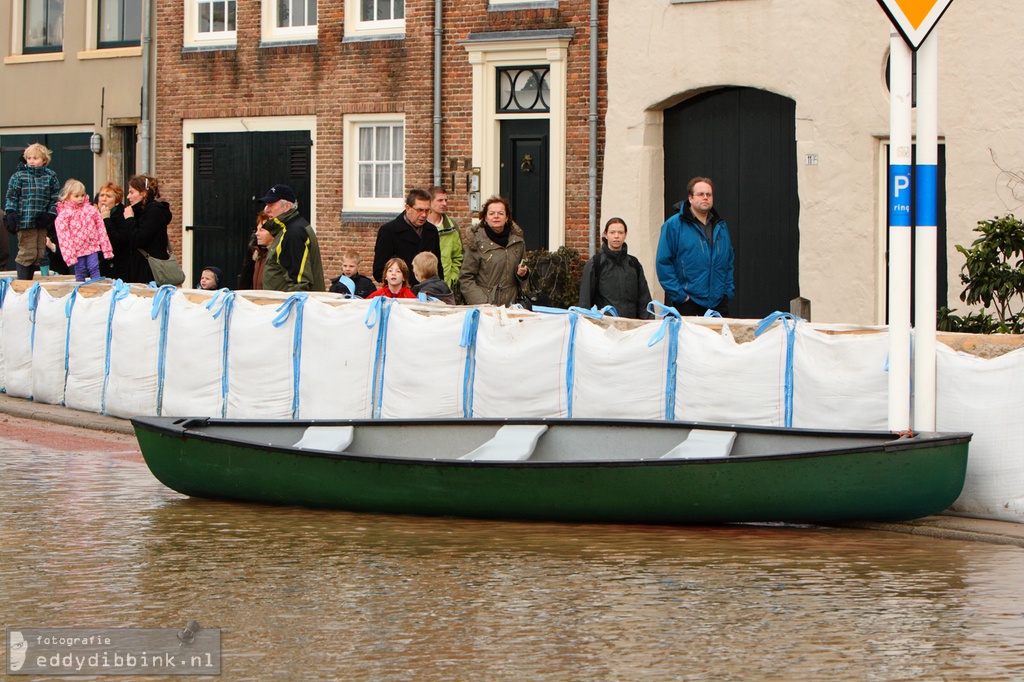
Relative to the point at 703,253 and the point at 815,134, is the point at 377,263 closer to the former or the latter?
the point at 703,253

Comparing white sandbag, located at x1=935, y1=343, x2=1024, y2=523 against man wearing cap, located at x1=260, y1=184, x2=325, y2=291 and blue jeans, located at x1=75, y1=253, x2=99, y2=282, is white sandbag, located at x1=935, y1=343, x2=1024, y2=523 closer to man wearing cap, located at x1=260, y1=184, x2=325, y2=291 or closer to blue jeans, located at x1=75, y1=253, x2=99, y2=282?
man wearing cap, located at x1=260, y1=184, x2=325, y2=291

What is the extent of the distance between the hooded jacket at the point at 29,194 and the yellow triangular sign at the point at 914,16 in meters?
11.5

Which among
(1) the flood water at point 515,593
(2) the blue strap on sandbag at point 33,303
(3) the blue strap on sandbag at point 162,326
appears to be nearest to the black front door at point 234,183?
(2) the blue strap on sandbag at point 33,303

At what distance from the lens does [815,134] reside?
763 inches

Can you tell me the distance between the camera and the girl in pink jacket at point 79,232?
17.6 meters

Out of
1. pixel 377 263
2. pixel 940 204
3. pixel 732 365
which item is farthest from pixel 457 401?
pixel 940 204

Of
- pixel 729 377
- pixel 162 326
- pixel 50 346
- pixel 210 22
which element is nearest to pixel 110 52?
pixel 210 22

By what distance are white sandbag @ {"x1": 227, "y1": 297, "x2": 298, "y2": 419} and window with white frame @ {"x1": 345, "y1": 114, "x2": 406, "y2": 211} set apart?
32.1 ft

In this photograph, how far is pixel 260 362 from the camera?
46.2 feet

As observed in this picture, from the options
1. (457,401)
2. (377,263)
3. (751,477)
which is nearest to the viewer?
(751,477)

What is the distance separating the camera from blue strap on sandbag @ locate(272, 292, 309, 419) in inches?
542

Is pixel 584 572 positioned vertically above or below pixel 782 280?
below

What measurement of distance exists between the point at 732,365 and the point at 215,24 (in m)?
16.5

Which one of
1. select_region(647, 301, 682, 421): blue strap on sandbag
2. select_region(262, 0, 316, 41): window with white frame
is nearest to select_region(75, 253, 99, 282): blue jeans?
select_region(262, 0, 316, 41): window with white frame
